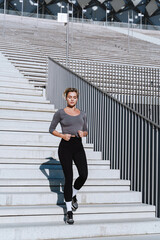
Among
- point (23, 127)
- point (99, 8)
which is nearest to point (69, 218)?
point (23, 127)

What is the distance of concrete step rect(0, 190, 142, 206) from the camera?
4309mm

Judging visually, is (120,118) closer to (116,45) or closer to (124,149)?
(124,149)

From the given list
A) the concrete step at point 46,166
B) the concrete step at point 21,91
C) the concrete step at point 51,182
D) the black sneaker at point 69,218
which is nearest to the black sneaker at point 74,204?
the black sneaker at point 69,218

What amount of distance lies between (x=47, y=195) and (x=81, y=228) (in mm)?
746

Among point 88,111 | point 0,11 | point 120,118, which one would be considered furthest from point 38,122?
point 0,11

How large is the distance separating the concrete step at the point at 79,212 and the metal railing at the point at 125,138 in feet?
0.85

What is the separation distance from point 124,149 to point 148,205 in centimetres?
103

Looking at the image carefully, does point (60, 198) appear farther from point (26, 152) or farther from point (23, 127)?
point (23, 127)

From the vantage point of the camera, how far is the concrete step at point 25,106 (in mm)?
6980

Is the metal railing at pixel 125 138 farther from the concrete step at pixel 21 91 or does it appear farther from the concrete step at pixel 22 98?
the concrete step at pixel 21 91

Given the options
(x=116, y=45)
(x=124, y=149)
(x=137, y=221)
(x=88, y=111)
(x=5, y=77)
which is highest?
(x=116, y=45)

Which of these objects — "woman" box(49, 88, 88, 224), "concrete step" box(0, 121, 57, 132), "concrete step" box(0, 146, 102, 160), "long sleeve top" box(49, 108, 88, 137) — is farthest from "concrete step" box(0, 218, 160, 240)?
"concrete step" box(0, 121, 57, 132)

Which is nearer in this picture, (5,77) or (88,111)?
(88,111)

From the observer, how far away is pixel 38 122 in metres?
6.57
